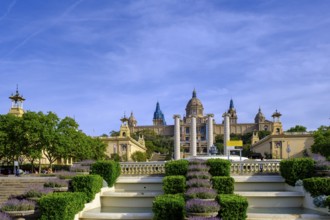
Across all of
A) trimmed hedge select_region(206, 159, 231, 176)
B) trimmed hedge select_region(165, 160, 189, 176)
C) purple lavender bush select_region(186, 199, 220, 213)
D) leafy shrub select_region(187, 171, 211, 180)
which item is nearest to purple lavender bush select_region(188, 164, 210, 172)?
trimmed hedge select_region(206, 159, 231, 176)

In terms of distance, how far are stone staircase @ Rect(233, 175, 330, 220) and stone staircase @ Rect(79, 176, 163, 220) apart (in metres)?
4.62

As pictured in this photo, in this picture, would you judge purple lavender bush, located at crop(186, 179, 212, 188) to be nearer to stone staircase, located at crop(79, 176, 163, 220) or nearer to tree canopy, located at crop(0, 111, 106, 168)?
stone staircase, located at crop(79, 176, 163, 220)

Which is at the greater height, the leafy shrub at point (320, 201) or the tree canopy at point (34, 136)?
the tree canopy at point (34, 136)

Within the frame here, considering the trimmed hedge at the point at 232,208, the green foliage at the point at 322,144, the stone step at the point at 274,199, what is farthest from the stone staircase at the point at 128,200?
the green foliage at the point at 322,144

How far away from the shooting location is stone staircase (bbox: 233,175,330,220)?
1616cm

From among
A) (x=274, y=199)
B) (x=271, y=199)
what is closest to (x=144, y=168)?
(x=271, y=199)

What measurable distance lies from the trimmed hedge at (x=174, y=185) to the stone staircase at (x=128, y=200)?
48.3 inches

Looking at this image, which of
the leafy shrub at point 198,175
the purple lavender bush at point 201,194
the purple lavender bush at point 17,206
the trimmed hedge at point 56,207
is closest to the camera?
the purple lavender bush at point 17,206

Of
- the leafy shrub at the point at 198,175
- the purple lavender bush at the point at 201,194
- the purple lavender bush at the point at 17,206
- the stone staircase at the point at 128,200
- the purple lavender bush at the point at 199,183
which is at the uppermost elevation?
the leafy shrub at the point at 198,175

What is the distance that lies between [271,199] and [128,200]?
7294 mm

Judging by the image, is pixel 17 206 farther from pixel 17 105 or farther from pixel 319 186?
pixel 17 105

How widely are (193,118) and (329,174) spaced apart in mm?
49618

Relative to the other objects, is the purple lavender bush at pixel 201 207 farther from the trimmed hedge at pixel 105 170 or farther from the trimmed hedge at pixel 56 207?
the trimmed hedge at pixel 105 170

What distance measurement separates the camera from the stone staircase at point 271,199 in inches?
636
